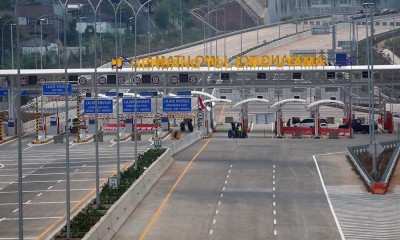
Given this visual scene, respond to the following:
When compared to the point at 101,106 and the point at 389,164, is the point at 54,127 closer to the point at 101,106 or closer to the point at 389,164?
the point at 101,106

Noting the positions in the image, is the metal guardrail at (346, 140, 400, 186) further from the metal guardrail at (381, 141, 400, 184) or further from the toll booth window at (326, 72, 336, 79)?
the toll booth window at (326, 72, 336, 79)

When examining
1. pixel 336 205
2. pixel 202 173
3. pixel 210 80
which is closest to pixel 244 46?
pixel 210 80

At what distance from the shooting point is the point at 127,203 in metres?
56.1

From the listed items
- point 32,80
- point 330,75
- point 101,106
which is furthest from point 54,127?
point 330,75

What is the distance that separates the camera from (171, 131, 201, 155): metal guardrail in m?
84.0

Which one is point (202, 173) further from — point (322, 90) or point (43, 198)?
point (322, 90)

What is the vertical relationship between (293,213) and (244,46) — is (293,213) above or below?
below

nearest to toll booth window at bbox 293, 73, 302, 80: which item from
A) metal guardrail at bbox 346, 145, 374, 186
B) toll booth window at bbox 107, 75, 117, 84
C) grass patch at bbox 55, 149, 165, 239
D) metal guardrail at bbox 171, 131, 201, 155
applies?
metal guardrail at bbox 171, 131, 201, 155

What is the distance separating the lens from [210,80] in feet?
439

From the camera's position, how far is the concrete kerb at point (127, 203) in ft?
157

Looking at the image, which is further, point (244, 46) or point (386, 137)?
point (244, 46)

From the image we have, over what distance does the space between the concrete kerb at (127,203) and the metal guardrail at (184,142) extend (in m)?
8.22

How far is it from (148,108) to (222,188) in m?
28.7

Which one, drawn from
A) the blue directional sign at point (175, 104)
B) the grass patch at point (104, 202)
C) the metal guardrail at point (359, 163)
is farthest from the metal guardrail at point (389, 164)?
the blue directional sign at point (175, 104)
